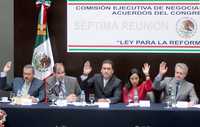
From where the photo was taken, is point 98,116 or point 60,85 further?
point 60,85

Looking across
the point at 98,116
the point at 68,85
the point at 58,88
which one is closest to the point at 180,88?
the point at 98,116

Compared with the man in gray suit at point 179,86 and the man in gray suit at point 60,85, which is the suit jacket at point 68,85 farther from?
the man in gray suit at point 179,86

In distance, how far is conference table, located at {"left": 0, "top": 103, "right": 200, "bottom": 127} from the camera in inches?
219

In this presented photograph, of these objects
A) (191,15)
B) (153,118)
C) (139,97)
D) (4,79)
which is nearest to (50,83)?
(4,79)

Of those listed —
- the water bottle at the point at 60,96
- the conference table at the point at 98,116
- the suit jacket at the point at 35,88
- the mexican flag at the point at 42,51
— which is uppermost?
the mexican flag at the point at 42,51

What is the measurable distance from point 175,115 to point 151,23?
1.91 m

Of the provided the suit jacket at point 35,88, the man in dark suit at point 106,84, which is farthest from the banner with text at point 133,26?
the suit jacket at point 35,88

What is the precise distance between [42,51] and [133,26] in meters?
1.41

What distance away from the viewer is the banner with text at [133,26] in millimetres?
7008

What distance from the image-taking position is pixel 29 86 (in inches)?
259

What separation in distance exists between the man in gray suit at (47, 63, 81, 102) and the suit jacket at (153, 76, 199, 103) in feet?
3.62

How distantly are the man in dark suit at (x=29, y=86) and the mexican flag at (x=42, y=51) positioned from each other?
0.56 m

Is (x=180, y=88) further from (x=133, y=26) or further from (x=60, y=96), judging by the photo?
(x=60, y=96)

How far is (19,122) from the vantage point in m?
5.79
